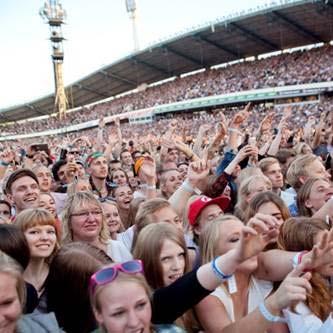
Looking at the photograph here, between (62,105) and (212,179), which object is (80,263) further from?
(62,105)

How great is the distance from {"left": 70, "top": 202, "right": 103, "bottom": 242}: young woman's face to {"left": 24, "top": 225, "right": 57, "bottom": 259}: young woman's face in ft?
1.67

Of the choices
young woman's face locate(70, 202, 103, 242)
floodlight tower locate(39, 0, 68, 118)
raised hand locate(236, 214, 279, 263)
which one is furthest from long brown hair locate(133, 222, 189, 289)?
floodlight tower locate(39, 0, 68, 118)

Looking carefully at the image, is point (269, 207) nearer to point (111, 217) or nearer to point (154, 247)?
point (154, 247)

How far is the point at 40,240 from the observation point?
269cm

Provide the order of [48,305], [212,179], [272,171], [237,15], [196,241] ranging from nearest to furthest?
[48,305]
[196,241]
[212,179]
[272,171]
[237,15]

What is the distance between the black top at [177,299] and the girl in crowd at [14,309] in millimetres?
447

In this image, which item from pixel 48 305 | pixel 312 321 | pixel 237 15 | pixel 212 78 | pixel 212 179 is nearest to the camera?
pixel 312 321

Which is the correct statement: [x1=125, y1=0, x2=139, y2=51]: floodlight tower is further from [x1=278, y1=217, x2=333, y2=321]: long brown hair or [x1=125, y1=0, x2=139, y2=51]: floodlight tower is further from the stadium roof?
[x1=278, y1=217, x2=333, y2=321]: long brown hair

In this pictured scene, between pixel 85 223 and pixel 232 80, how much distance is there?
34692mm

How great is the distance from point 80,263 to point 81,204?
3.81ft

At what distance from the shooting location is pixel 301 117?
2580cm

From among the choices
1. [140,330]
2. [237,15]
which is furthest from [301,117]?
[140,330]

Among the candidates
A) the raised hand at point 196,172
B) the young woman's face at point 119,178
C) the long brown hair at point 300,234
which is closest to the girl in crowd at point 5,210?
the raised hand at point 196,172

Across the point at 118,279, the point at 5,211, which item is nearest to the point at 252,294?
the point at 118,279
